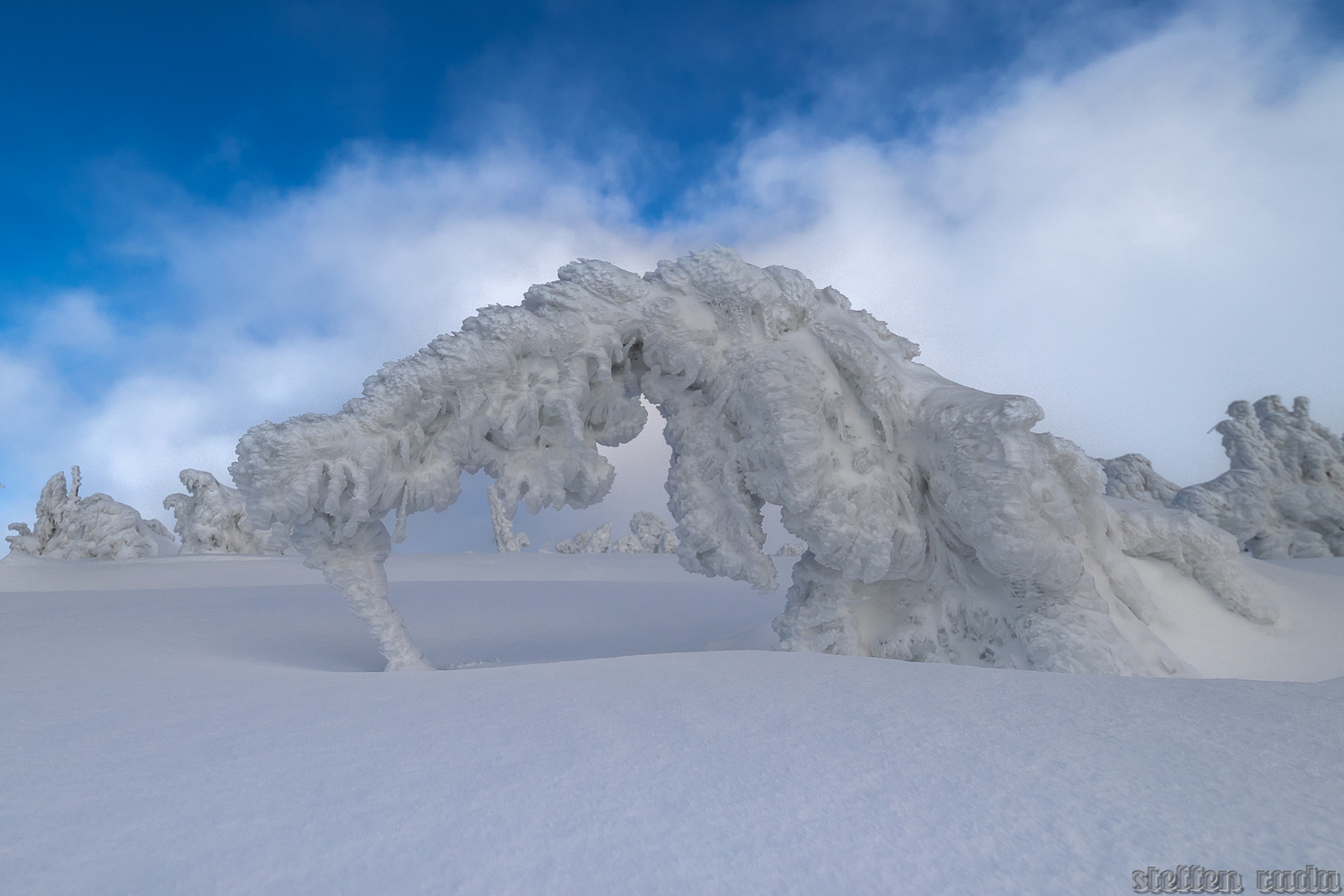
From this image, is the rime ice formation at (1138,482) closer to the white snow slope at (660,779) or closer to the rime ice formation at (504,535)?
the white snow slope at (660,779)

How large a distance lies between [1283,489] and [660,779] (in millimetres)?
7606

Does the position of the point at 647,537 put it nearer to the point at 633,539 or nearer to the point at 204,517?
the point at 633,539

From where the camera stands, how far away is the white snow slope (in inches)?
33.9

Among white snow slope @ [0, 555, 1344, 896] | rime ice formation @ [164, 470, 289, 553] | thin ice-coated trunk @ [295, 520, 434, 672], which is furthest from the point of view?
rime ice formation @ [164, 470, 289, 553]

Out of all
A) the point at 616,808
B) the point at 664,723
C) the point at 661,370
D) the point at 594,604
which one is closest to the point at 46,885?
the point at 616,808

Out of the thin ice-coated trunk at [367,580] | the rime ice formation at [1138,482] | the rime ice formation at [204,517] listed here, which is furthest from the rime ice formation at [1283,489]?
the rime ice formation at [204,517]

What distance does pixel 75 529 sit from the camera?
25.1ft

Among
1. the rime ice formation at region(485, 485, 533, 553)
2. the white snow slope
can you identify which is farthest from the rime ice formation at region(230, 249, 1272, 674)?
the rime ice formation at region(485, 485, 533, 553)

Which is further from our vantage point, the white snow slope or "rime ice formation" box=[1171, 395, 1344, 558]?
"rime ice formation" box=[1171, 395, 1344, 558]

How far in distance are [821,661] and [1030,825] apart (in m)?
1.14

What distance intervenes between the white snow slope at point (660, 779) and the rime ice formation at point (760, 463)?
82cm

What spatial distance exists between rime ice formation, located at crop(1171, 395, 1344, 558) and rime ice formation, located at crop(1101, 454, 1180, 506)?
138 centimetres

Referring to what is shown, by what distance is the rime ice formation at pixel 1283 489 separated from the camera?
635 centimetres

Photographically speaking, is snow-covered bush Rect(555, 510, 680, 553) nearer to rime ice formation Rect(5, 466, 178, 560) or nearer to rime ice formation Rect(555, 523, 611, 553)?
rime ice formation Rect(555, 523, 611, 553)
